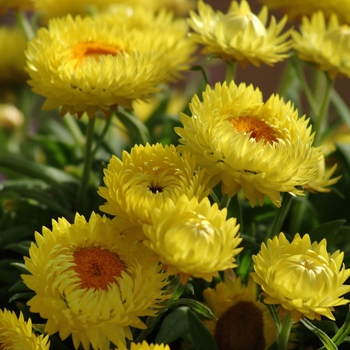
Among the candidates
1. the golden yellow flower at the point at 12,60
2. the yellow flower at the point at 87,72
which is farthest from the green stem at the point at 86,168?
the golden yellow flower at the point at 12,60

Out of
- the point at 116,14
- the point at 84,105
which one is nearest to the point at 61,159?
the point at 116,14

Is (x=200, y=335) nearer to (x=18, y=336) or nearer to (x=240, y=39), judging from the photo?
(x=18, y=336)

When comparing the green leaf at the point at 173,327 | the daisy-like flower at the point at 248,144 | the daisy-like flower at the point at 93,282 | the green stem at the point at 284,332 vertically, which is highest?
the daisy-like flower at the point at 248,144

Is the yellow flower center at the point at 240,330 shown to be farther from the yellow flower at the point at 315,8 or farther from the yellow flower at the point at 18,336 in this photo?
the yellow flower at the point at 315,8

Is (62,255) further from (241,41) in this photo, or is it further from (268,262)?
(241,41)

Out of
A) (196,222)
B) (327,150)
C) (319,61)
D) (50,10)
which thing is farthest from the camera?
(50,10)

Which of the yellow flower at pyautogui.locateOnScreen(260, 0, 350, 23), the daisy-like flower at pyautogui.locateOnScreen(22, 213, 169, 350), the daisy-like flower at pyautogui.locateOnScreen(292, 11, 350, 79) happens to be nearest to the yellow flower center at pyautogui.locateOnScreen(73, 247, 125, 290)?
the daisy-like flower at pyautogui.locateOnScreen(22, 213, 169, 350)
